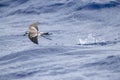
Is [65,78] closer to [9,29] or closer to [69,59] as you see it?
[69,59]

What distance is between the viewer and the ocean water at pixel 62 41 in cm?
1084

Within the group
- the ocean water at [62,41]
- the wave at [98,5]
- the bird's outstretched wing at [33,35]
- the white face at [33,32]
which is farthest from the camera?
the wave at [98,5]

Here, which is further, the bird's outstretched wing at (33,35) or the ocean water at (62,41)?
the ocean water at (62,41)

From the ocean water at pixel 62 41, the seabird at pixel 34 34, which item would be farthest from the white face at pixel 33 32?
the ocean water at pixel 62 41

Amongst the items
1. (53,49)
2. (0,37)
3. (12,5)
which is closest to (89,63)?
(53,49)

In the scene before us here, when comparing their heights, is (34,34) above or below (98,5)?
above

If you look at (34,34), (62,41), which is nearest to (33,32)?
(34,34)

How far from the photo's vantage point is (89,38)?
44.2 ft

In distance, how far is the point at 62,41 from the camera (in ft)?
45.3

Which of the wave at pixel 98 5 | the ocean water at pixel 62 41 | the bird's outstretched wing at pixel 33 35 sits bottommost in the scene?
the ocean water at pixel 62 41

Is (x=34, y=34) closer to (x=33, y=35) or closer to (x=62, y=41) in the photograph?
(x=33, y=35)

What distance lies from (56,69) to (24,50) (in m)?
2.22

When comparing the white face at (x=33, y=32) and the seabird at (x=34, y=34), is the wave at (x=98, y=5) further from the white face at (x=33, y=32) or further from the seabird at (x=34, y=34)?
the white face at (x=33, y=32)

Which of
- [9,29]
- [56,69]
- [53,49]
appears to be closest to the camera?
[56,69]
